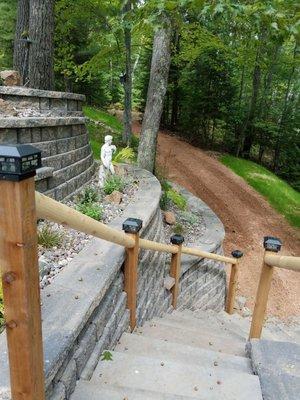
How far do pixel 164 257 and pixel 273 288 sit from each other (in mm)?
3633

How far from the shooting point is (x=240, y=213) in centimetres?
1074

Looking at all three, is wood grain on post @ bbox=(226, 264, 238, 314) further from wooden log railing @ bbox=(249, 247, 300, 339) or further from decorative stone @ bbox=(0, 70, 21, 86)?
decorative stone @ bbox=(0, 70, 21, 86)

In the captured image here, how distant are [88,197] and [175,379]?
2.93 metres

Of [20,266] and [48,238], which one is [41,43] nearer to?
[48,238]

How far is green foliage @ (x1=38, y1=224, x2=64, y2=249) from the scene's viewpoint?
3.44 meters

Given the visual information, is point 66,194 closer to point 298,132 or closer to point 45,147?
point 45,147

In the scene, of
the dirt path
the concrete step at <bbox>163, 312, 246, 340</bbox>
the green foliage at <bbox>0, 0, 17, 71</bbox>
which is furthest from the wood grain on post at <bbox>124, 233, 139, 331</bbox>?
the green foliage at <bbox>0, 0, 17, 71</bbox>

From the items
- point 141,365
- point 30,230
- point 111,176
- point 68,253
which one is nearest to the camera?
point 30,230

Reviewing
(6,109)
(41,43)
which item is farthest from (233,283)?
(41,43)

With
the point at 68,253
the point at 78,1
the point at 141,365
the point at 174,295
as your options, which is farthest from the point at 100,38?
the point at 141,365

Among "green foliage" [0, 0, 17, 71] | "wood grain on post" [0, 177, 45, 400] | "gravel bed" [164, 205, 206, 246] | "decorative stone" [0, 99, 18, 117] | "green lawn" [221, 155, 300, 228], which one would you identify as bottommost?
"green lawn" [221, 155, 300, 228]

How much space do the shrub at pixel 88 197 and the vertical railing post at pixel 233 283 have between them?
8.93 feet

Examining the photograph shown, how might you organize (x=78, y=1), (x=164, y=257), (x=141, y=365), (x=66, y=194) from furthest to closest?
(x=78, y=1) → (x=164, y=257) → (x=66, y=194) → (x=141, y=365)

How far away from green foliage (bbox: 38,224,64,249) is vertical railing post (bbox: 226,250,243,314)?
3.61m
